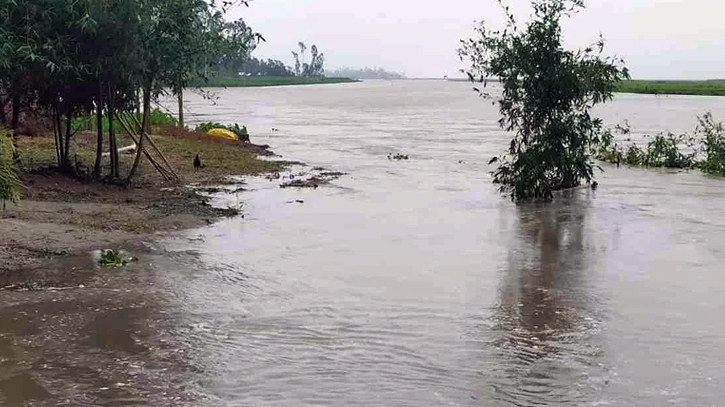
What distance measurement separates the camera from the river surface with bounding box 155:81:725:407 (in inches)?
255

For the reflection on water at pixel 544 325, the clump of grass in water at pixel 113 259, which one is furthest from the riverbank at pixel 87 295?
the reflection on water at pixel 544 325

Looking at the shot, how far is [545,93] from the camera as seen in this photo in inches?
698

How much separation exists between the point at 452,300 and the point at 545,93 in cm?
972

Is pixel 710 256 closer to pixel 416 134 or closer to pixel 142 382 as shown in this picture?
pixel 142 382

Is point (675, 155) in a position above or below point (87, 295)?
above

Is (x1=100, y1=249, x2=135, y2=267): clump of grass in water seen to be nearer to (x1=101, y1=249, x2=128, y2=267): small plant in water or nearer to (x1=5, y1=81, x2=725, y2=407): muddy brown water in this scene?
(x1=101, y1=249, x2=128, y2=267): small plant in water

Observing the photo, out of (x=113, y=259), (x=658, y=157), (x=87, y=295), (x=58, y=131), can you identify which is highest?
(x=58, y=131)

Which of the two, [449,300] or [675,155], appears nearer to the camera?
[449,300]

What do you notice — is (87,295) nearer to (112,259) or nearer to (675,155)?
(112,259)

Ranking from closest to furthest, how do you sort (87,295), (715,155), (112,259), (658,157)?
1. (87,295)
2. (112,259)
3. (715,155)
4. (658,157)

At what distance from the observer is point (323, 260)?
11.2m

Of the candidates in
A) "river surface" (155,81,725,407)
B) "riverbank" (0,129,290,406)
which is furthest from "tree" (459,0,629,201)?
"riverbank" (0,129,290,406)

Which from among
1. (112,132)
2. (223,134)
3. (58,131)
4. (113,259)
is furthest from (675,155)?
(113,259)

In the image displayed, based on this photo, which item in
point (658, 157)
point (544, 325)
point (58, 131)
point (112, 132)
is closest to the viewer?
point (544, 325)
